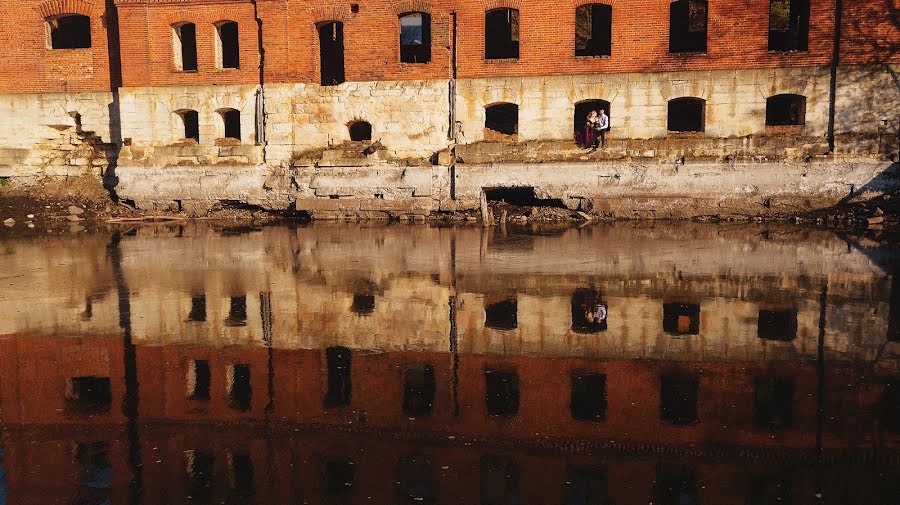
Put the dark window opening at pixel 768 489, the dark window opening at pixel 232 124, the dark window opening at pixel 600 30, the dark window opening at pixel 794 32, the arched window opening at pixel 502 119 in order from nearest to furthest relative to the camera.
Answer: the dark window opening at pixel 768 489
the dark window opening at pixel 794 32
the dark window opening at pixel 232 124
the dark window opening at pixel 600 30
the arched window opening at pixel 502 119

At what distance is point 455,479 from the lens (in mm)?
4168

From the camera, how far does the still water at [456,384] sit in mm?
4152

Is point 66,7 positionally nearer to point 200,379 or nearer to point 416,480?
point 200,379

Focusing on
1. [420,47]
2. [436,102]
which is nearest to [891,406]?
[436,102]

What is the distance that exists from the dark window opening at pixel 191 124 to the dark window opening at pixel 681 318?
15039mm

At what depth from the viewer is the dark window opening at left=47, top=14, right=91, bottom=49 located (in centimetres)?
1964

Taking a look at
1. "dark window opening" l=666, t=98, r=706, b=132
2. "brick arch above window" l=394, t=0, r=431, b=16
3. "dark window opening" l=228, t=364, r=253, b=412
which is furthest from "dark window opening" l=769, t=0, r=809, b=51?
"dark window opening" l=228, t=364, r=253, b=412

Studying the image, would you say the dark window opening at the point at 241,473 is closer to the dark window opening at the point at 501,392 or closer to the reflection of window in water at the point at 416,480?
the reflection of window in water at the point at 416,480

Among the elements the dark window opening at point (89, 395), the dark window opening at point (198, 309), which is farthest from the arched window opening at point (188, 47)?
the dark window opening at point (89, 395)

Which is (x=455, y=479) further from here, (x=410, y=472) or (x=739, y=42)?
(x=739, y=42)

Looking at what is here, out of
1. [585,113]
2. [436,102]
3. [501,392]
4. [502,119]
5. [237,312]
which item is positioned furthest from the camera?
[502,119]

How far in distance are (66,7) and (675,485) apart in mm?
20356

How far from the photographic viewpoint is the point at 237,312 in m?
8.26

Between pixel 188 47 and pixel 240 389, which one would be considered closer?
pixel 240 389
